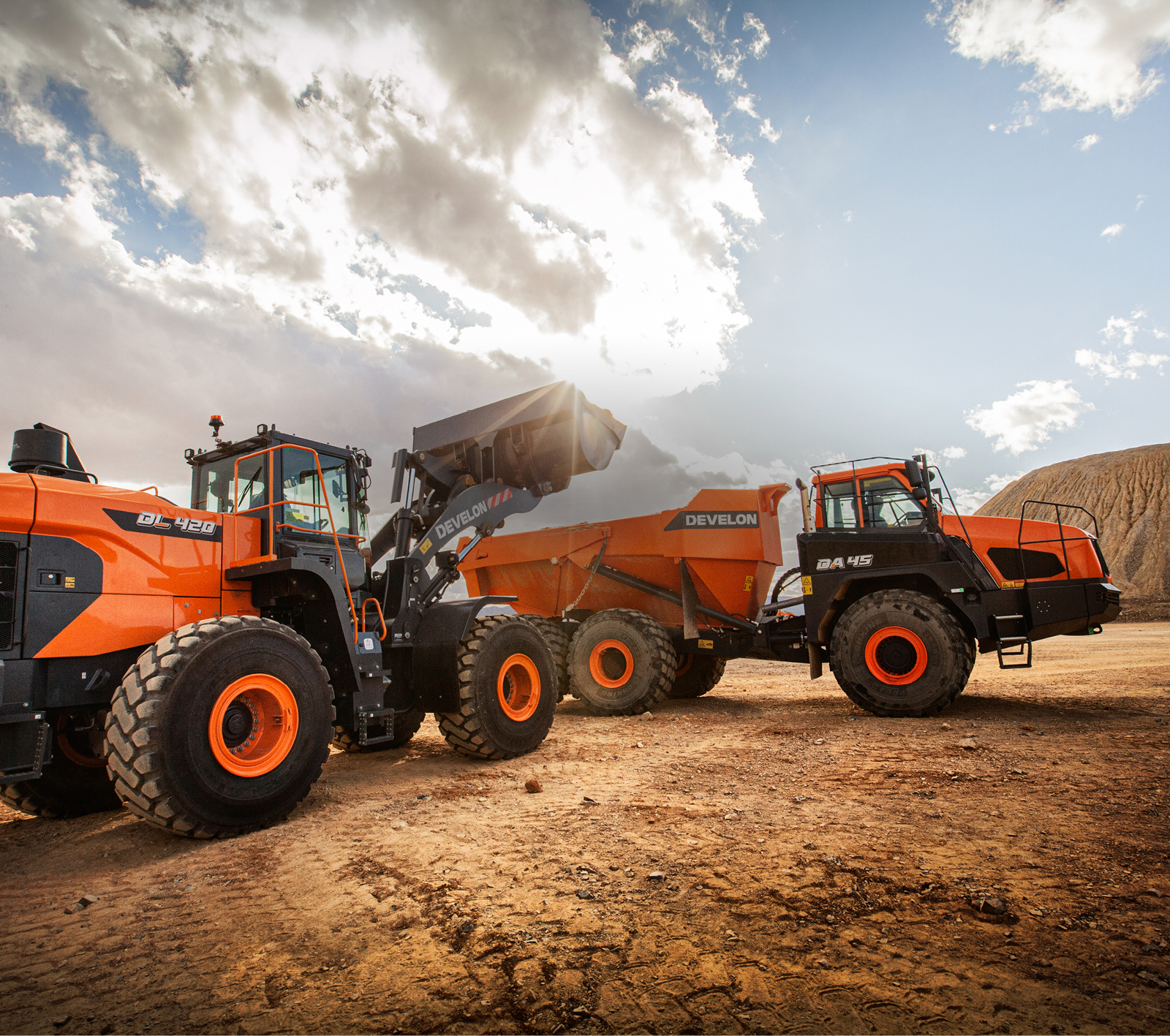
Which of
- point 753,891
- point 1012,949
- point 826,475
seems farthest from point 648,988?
point 826,475

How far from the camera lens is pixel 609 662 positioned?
9805 millimetres

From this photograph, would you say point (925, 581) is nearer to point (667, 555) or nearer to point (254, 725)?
point (667, 555)

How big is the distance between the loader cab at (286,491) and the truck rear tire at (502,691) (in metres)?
1.30

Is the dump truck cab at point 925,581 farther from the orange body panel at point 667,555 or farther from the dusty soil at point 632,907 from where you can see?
the dusty soil at point 632,907

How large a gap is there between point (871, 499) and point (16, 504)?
8891 millimetres

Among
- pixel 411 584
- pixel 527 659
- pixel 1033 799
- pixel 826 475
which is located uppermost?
pixel 826 475

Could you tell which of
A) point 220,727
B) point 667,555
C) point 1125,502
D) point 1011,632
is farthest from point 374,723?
point 1125,502

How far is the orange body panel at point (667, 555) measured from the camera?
9750 mm

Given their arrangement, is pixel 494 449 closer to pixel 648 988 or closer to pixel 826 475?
pixel 826 475

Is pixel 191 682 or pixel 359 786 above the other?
pixel 191 682

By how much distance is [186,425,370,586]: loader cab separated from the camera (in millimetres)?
5605

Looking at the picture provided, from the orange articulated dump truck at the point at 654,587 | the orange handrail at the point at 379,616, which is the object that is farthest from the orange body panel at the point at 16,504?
the orange articulated dump truck at the point at 654,587

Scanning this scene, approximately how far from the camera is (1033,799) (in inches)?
175

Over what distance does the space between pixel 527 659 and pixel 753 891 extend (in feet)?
12.7
